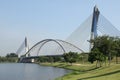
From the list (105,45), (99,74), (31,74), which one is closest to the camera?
(99,74)

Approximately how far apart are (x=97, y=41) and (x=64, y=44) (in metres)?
89.8

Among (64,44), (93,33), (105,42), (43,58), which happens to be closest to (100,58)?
(105,42)

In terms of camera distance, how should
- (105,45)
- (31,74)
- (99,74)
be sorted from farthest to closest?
(31,74), (105,45), (99,74)

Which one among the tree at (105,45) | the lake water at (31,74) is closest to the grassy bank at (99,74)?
the lake water at (31,74)

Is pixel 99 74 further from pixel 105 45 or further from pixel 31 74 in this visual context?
pixel 31 74

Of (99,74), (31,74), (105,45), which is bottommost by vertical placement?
(31,74)

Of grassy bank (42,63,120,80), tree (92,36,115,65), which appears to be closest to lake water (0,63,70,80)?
grassy bank (42,63,120,80)

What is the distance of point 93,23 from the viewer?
318 feet

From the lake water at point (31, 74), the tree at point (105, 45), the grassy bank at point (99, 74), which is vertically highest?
the tree at point (105, 45)

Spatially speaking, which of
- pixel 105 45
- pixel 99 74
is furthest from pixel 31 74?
pixel 99 74

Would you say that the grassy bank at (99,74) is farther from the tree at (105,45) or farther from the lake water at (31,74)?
the tree at (105,45)

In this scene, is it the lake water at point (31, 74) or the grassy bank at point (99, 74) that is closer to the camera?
the grassy bank at point (99, 74)

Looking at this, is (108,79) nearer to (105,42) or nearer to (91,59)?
(105,42)

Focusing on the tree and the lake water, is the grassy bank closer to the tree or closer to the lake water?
the lake water
